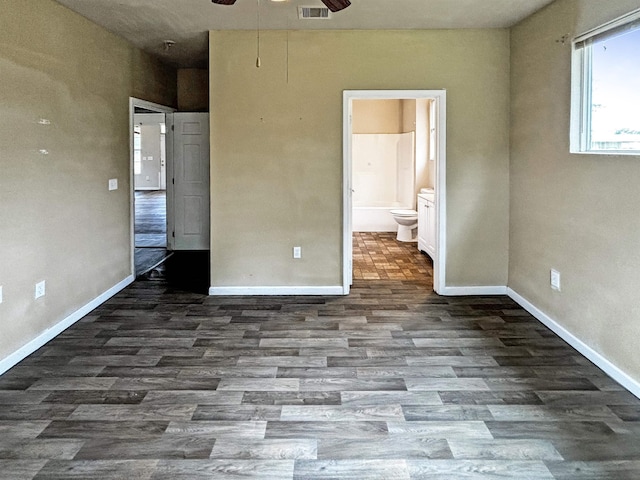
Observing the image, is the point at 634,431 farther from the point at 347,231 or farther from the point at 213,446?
the point at 347,231

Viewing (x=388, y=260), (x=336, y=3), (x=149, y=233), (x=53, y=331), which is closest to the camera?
(x=336, y=3)

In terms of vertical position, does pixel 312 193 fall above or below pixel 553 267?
above

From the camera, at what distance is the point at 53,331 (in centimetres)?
404

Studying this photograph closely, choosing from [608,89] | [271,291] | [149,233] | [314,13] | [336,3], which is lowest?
[271,291]

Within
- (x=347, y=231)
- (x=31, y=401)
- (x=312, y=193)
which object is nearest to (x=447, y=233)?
(x=347, y=231)

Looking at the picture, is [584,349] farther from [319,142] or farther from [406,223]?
[406,223]

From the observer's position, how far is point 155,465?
232cm

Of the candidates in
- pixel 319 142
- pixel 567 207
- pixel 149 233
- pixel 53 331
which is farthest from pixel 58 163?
pixel 149 233

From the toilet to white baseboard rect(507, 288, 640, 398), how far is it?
3.55m

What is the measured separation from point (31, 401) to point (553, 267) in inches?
145

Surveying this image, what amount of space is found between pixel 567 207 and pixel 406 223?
4683 millimetres

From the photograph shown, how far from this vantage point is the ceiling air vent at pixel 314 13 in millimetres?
4402

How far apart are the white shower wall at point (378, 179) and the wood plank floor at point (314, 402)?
5392mm

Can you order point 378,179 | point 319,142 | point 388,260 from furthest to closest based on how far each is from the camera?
point 378,179 → point 388,260 → point 319,142
